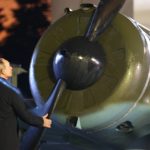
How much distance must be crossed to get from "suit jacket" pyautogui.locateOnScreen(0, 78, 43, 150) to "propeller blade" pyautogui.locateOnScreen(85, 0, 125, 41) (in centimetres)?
69

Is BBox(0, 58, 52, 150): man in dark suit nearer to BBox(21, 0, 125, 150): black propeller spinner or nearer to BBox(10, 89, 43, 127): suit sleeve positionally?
BBox(10, 89, 43, 127): suit sleeve

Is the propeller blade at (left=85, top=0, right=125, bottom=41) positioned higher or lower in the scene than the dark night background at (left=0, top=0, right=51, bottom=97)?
higher

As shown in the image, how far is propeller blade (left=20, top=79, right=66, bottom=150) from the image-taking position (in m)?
Result: 2.41

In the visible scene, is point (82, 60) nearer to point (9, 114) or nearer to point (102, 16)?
point (102, 16)

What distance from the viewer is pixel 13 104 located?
207 centimetres

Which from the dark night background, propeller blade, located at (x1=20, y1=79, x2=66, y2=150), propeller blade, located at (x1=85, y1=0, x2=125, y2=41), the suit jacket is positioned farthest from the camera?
the dark night background

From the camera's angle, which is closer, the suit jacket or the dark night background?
the suit jacket

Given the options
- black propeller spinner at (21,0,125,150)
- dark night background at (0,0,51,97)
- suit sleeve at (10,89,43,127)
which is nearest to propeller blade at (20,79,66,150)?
black propeller spinner at (21,0,125,150)

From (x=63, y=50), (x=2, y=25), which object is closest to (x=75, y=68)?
(x=63, y=50)

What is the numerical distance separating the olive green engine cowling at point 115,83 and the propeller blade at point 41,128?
0.30 ft

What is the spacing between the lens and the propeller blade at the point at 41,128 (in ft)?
7.89

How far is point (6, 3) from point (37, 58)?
9.20 ft

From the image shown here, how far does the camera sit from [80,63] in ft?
8.11

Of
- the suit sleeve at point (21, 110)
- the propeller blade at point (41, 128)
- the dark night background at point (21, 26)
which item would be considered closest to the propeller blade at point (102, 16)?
the propeller blade at point (41, 128)
